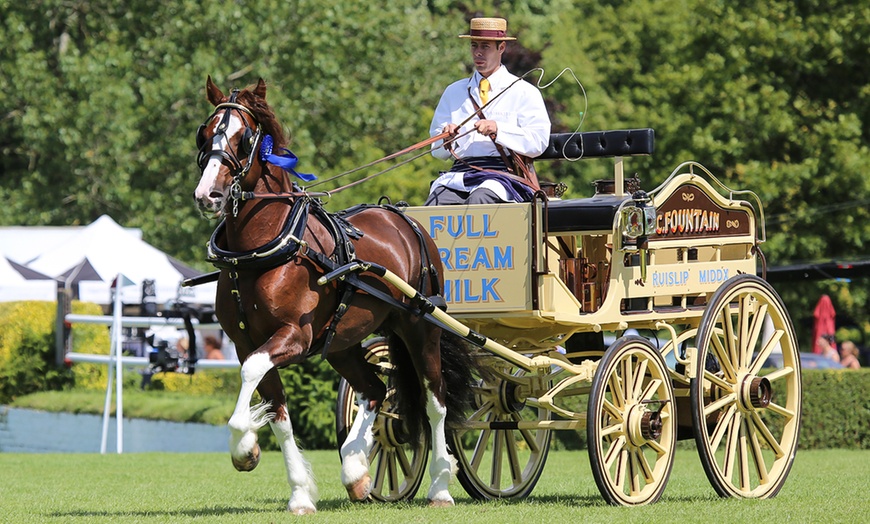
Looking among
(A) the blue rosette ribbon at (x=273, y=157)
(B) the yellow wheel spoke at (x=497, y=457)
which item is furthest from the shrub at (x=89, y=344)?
(A) the blue rosette ribbon at (x=273, y=157)

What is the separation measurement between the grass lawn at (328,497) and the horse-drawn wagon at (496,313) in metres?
0.32

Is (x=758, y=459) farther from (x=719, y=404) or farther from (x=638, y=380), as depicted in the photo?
(x=638, y=380)

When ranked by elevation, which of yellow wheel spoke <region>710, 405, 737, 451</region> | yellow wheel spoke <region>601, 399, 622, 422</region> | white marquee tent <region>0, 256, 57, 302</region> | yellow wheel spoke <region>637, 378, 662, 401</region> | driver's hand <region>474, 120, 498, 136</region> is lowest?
yellow wheel spoke <region>710, 405, 737, 451</region>

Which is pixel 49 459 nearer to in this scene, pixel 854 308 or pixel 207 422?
pixel 207 422

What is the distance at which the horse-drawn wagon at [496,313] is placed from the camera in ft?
26.8

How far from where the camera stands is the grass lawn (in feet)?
27.1

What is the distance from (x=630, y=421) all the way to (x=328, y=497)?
7.96 ft

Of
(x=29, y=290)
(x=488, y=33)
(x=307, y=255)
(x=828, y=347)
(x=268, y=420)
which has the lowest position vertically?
(x=268, y=420)

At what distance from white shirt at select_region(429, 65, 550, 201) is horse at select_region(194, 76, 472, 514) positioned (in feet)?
2.13

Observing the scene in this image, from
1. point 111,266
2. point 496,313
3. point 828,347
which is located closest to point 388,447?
point 496,313

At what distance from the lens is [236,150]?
318 inches

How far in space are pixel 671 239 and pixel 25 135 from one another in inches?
935

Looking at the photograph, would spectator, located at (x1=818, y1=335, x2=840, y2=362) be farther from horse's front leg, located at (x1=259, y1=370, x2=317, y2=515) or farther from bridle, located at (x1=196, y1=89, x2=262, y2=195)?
bridle, located at (x1=196, y1=89, x2=262, y2=195)

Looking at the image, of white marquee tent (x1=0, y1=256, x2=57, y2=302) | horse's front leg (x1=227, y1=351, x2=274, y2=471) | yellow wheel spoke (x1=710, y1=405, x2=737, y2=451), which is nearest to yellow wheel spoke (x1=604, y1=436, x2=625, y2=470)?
yellow wheel spoke (x1=710, y1=405, x2=737, y2=451)
